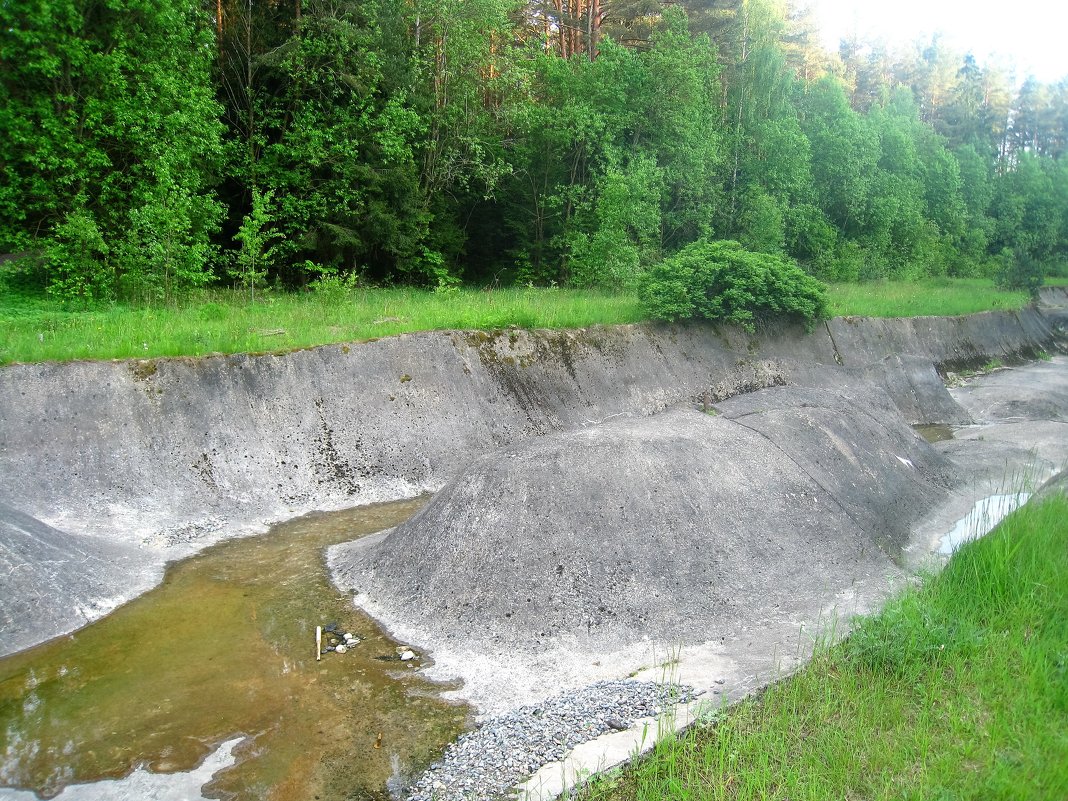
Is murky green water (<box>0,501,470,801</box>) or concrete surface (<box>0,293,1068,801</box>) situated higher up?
concrete surface (<box>0,293,1068,801</box>)

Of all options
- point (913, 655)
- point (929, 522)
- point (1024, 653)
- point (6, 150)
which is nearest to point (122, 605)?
point (913, 655)

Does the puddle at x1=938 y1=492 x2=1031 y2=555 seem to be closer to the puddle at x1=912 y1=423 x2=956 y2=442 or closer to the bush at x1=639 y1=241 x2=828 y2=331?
the puddle at x1=912 y1=423 x2=956 y2=442

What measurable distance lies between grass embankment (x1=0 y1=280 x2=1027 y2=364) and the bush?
0.88 m

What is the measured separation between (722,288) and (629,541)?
508 inches

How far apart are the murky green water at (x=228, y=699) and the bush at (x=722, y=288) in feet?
41.9

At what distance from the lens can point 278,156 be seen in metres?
24.4

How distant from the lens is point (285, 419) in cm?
1369

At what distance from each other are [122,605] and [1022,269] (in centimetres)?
4096

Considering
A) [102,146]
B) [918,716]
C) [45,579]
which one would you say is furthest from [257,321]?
[918,716]

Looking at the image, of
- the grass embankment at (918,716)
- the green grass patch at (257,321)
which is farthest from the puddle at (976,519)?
the green grass patch at (257,321)

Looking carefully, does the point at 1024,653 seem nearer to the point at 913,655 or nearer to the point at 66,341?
the point at 913,655

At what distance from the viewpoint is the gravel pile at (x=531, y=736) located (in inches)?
241

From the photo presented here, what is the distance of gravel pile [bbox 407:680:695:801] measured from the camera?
612 centimetres

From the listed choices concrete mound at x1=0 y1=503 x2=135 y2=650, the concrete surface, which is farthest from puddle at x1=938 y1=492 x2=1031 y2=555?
concrete mound at x1=0 y1=503 x2=135 y2=650
